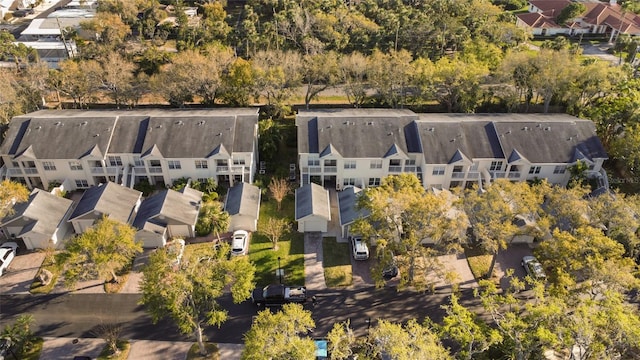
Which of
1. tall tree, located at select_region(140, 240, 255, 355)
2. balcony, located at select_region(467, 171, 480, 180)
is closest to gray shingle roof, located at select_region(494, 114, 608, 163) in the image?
balcony, located at select_region(467, 171, 480, 180)

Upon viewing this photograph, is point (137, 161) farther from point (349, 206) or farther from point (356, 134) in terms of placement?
point (356, 134)

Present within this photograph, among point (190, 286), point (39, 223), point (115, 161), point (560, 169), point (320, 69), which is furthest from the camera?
point (320, 69)

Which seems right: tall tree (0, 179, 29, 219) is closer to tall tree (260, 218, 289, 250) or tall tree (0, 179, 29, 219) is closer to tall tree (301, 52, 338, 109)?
tall tree (260, 218, 289, 250)

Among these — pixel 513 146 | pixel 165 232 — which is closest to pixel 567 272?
pixel 513 146

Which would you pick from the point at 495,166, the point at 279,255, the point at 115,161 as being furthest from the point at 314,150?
the point at 115,161

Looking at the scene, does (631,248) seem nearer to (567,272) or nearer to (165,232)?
(567,272)
